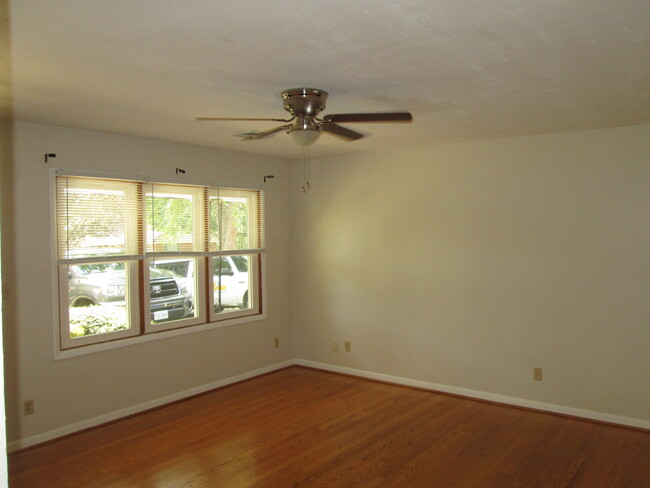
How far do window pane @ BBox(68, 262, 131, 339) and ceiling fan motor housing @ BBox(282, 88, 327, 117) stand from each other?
2.38 m

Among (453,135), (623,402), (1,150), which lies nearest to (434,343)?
(623,402)


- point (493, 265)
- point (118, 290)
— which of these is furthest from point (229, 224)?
point (493, 265)

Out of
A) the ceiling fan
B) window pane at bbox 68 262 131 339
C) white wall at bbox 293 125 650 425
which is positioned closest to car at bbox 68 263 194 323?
window pane at bbox 68 262 131 339

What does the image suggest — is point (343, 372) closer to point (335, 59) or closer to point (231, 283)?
point (231, 283)

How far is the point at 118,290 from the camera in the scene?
14.5ft

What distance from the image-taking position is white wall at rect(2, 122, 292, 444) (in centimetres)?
375

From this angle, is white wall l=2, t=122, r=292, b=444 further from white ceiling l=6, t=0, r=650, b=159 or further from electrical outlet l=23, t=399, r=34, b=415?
white ceiling l=6, t=0, r=650, b=159

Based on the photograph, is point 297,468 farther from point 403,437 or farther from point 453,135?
point 453,135

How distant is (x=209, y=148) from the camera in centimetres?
510

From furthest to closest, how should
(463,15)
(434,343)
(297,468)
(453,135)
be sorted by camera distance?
1. (434,343)
2. (453,135)
3. (297,468)
4. (463,15)

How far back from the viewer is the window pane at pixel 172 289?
4727 mm

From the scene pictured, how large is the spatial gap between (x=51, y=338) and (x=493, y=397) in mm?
3874

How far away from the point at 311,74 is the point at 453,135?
2171 mm

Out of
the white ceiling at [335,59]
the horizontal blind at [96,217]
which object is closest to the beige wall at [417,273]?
the horizontal blind at [96,217]
